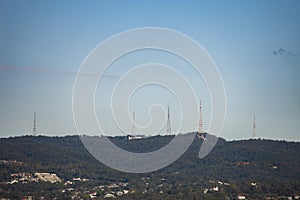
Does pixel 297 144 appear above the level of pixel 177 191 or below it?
above

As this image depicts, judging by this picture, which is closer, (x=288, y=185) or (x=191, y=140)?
(x=288, y=185)

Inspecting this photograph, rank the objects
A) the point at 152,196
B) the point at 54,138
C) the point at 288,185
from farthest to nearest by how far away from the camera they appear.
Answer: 1. the point at 54,138
2. the point at 288,185
3. the point at 152,196

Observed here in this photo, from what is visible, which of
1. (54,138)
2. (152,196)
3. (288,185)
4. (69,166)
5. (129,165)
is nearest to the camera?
(152,196)

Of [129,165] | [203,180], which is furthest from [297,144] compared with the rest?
[129,165]

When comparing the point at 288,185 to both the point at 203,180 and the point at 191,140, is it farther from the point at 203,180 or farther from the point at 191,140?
the point at 191,140

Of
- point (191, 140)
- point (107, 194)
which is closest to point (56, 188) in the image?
point (107, 194)

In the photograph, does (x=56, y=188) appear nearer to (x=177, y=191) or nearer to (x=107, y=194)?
(x=107, y=194)
